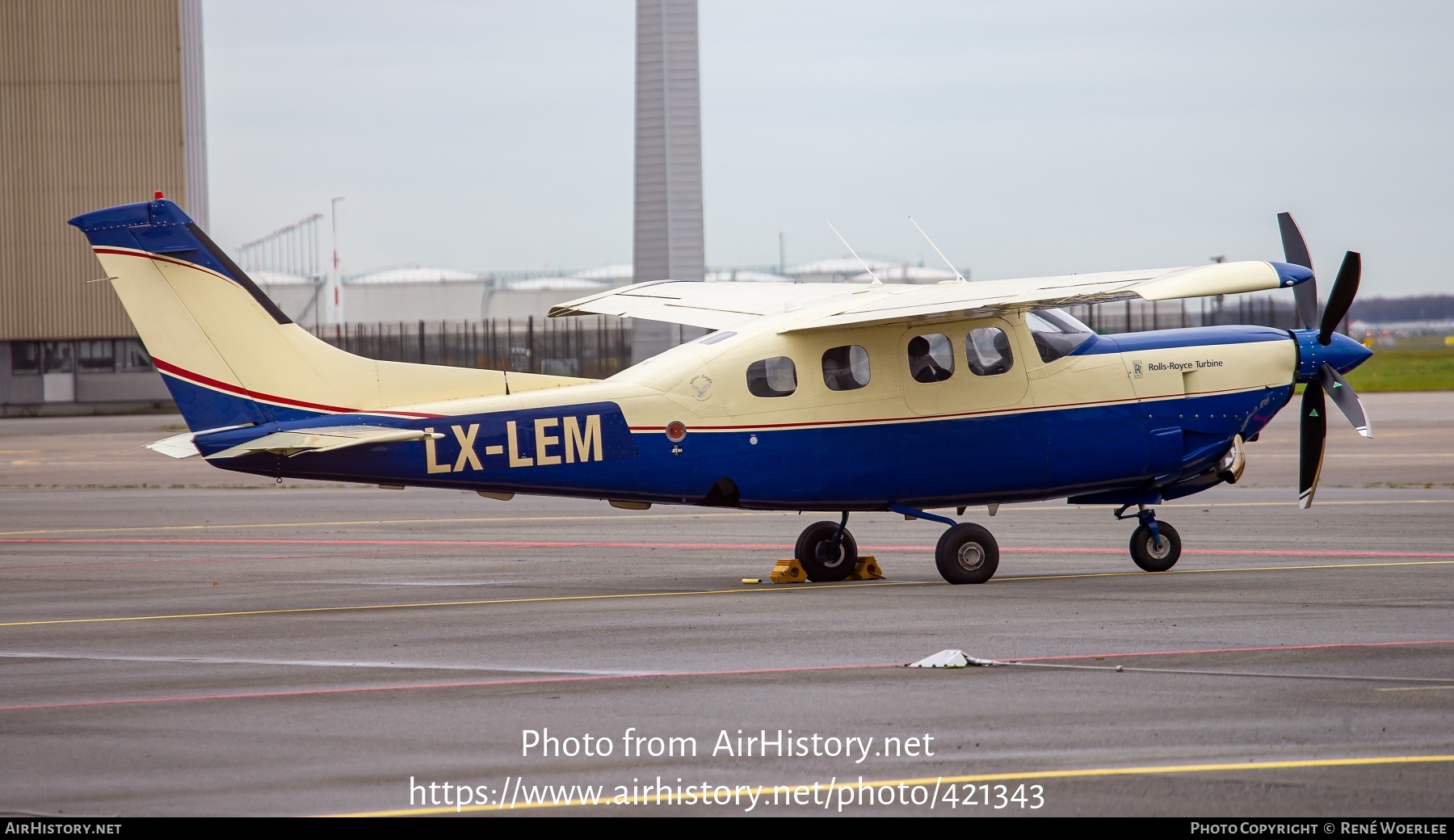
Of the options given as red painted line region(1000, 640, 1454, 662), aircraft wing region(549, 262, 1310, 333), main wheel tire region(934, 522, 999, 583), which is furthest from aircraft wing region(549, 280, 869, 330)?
red painted line region(1000, 640, 1454, 662)


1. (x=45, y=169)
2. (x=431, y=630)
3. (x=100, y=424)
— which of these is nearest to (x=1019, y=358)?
(x=431, y=630)

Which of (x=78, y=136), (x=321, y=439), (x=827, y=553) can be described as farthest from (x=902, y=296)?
(x=78, y=136)

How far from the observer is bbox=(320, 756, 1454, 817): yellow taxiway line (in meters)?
6.26

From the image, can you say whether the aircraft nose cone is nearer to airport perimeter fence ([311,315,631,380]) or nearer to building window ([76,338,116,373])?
airport perimeter fence ([311,315,631,380])

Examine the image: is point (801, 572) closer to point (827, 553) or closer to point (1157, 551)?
point (827, 553)

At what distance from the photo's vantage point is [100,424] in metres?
49.3

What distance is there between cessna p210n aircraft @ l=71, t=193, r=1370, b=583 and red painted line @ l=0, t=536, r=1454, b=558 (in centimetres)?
170

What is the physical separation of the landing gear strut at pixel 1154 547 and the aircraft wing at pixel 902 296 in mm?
2702

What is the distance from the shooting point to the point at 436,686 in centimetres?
889

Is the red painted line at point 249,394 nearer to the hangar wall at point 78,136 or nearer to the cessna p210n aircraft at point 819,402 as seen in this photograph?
the cessna p210n aircraft at point 819,402

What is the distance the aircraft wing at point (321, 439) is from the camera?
1173 cm

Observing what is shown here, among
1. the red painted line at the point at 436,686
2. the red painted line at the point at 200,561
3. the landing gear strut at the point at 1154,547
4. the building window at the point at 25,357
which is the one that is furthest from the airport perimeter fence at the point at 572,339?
the red painted line at the point at 436,686

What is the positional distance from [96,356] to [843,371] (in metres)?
52.8

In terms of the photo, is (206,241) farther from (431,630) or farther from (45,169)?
(45,169)
